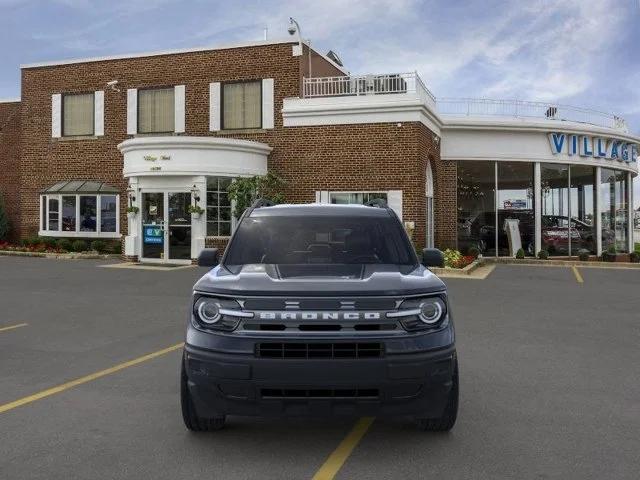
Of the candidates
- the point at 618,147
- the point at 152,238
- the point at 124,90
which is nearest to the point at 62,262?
the point at 152,238

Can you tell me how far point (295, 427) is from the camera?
487 centimetres

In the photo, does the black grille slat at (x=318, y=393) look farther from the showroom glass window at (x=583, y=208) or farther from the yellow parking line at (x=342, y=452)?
the showroom glass window at (x=583, y=208)

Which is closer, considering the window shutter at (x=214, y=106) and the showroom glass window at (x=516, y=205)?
→ the window shutter at (x=214, y=106)

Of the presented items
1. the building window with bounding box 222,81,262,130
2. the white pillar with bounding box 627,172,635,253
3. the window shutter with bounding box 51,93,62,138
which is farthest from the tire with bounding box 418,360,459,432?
the white pillar with bounding box 627,172,635,253

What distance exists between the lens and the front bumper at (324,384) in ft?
13.0

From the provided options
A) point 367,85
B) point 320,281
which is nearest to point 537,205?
point 367,85

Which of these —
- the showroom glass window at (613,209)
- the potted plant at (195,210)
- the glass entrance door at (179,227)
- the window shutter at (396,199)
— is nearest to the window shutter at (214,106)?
the glass entrance door at (179,227)

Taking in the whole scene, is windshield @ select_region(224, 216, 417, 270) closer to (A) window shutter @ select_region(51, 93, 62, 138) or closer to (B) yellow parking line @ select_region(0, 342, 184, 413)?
(B) yellow parking line @ select_region(0, 342, 184, 413)

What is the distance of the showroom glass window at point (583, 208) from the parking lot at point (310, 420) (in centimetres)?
1556

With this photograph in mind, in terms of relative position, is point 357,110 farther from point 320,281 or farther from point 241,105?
point 320,281

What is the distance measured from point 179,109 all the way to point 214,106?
1468 mm

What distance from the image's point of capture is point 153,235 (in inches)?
845

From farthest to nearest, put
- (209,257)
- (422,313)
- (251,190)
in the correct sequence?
(251,190)
(209,257)
(422,313)

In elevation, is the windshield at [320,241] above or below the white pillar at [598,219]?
below
